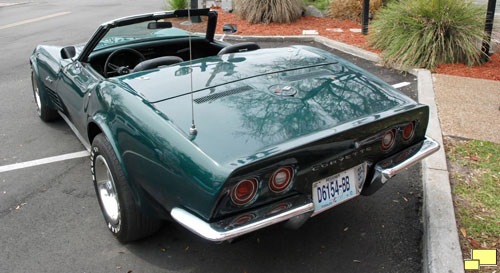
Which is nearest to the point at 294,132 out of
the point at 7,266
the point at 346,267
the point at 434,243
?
the point at 346,267

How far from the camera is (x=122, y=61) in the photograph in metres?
4.32

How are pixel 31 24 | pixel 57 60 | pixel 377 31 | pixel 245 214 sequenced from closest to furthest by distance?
pixel 245 214 → pixel 57 60 → pixel 377 31 → pixel 31 24

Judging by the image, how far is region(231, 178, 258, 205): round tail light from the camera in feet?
8.11

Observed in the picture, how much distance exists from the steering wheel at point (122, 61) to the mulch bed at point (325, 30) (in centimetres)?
473

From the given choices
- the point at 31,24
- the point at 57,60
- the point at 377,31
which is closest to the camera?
the point at 57,60

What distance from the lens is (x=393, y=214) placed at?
3627 mm

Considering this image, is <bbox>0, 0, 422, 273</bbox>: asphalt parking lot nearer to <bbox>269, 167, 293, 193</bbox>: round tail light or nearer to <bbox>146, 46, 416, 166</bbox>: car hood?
<bbox>269, 167, 293, 193</bbox>: round tail light

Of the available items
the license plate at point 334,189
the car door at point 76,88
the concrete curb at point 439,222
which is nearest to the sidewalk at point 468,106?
the concrete curb at point 439,222

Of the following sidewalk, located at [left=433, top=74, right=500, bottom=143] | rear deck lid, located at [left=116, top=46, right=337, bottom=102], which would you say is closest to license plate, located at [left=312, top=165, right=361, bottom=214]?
rear deck lid, located at [left=116, top=46, right=337, bottom=102]

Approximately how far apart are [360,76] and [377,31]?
5.19m

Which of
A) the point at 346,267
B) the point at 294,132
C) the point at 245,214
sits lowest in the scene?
the point at 346,267

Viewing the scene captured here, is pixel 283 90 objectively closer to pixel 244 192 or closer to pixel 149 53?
pixel 244 192

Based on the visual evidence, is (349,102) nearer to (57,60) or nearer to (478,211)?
(478,211)

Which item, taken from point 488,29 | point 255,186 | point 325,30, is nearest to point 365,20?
point 325,30
